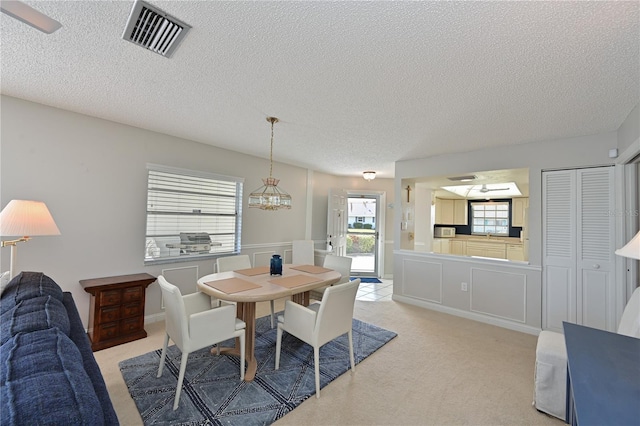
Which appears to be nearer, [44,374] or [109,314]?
[44,374]

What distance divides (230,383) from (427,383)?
166 cm

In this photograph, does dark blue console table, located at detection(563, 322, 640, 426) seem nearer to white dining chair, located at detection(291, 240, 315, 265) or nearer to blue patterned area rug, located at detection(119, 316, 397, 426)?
blue patterned area rug, located at detection(119, 316, 397, 426)

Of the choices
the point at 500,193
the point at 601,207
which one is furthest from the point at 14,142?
the point at 500,193

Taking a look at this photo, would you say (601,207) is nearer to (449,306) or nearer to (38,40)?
(449,306)

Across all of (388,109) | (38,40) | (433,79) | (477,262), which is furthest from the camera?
(477,262)

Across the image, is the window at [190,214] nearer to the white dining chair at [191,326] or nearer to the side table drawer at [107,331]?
the side table drawer at [107,331]

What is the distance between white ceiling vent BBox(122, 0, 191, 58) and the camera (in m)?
1.43

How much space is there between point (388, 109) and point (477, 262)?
268 centimetres

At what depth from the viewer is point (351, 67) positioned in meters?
1.86

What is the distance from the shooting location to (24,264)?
8.70 ft

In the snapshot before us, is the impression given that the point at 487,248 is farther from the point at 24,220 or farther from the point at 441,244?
the point at 24,220

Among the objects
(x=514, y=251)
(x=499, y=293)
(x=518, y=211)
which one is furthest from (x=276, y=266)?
(x=518, y=211)

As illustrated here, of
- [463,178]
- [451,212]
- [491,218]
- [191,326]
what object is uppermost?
[463,178]

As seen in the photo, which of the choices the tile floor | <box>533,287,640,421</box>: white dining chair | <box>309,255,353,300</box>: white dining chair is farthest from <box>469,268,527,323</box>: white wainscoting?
<box>309,255,353,300</box>: white dining chair
